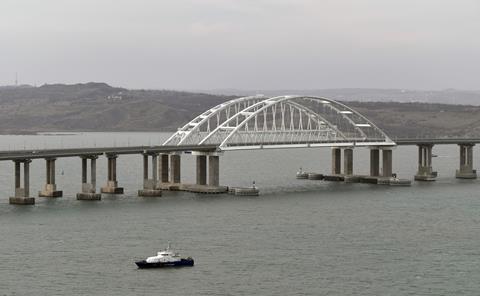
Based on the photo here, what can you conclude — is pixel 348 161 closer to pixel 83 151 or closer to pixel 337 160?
pixel 337 160

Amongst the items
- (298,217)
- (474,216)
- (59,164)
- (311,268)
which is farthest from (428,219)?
(59,164)

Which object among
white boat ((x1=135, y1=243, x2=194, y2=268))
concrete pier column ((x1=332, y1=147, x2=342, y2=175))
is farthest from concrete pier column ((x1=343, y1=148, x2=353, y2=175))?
white boat ((x1=135, y1=243, x2=194, y2=268))

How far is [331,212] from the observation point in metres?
78.3

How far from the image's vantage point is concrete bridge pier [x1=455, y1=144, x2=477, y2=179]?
117562 mm

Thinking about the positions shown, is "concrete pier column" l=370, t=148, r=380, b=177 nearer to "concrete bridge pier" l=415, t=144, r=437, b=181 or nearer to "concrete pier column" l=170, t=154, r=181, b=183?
"concrete bridge pier" l=415, t=144, r=437, b=181

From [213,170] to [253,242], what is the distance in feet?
109

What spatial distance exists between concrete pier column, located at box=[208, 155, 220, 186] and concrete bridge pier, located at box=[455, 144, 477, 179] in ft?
116

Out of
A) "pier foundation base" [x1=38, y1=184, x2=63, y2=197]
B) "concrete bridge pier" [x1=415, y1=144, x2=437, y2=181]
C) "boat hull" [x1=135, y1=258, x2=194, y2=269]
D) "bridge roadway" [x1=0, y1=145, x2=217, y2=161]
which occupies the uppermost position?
"bridge roadway" [x1=0, y1=145, x2=217, y2=161]

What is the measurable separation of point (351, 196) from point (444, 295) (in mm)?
44481

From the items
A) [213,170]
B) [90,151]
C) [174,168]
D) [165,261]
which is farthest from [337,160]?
[165,261]

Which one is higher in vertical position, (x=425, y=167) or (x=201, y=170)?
(x=201, y=170)

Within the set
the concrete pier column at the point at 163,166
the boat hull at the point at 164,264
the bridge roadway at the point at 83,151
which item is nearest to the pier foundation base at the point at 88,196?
the bridge roadway at the point at 83,151

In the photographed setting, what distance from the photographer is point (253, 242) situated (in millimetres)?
62000

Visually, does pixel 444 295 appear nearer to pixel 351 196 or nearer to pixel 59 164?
pixel 351 196
